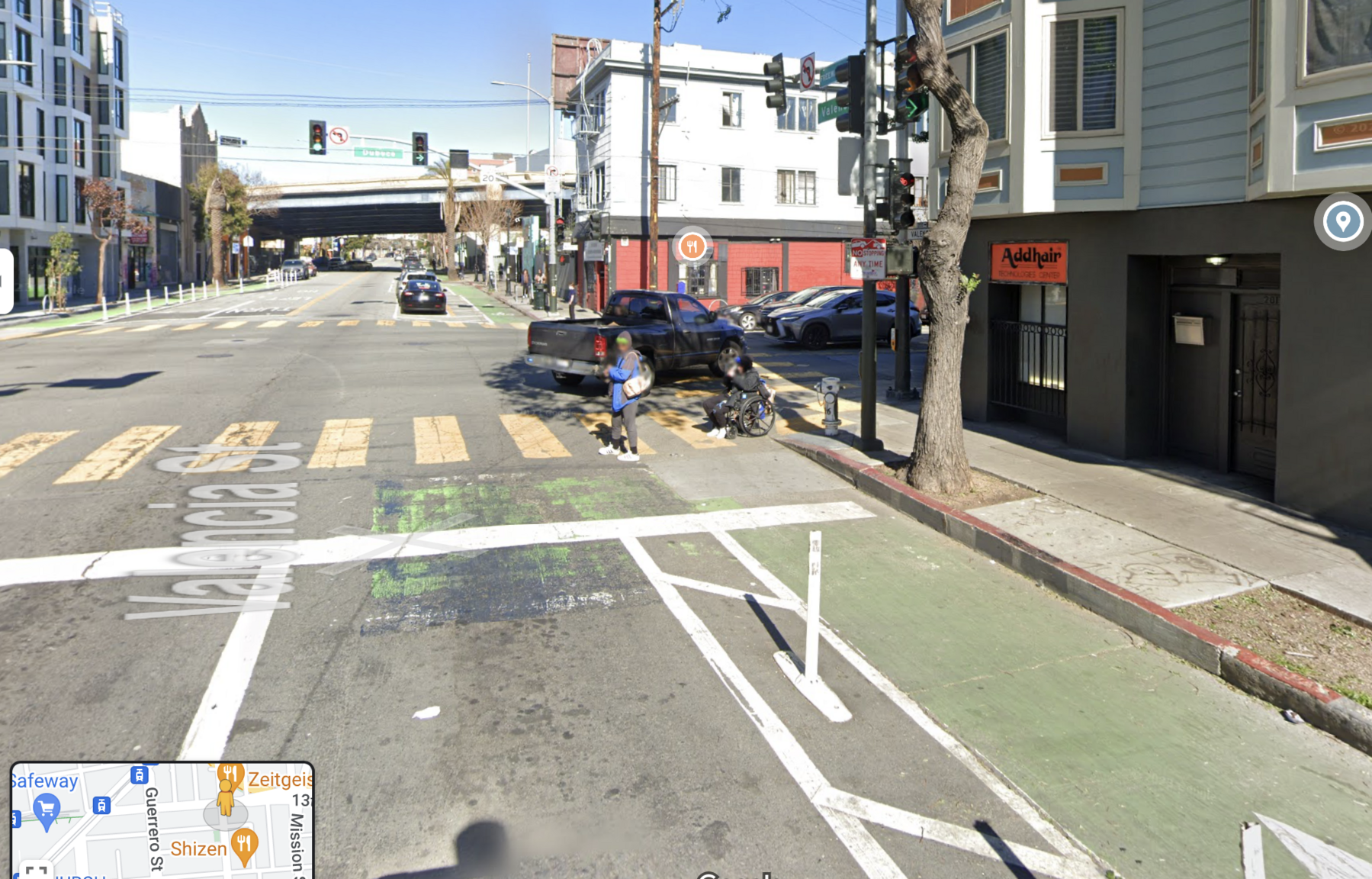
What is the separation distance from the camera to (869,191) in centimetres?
1220

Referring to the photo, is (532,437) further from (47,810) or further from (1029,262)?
(47,810)

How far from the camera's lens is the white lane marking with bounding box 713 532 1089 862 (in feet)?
15.5

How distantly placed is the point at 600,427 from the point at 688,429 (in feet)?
4.35

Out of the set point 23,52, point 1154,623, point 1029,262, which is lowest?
point 1154,623

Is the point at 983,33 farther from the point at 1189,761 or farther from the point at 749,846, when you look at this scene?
the point at 749,846

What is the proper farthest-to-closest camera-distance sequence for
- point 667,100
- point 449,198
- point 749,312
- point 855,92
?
point 449,198, point 667,100, point 749,312, point 855,92

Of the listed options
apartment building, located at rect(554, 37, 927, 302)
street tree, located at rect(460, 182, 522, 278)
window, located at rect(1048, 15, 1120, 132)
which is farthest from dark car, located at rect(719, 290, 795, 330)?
street tree, located at rect(460, 182, 522, 278)

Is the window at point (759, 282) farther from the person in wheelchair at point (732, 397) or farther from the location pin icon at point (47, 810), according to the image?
the location pin icon at point (47, 810)

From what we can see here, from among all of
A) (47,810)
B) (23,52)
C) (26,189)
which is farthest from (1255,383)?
(23,52)

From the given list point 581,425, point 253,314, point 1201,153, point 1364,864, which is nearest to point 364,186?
point 253,314

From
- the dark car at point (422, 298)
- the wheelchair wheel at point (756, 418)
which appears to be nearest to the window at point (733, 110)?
the dark car at point (422, 298)

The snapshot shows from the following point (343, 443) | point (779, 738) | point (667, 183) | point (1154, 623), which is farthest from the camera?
point (667, 183)

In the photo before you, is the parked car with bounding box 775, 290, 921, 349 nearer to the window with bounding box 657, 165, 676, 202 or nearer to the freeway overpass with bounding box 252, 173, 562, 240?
the window with bounding box 657, 165, 676, 202

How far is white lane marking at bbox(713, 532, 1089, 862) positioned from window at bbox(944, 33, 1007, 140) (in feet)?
26.6
